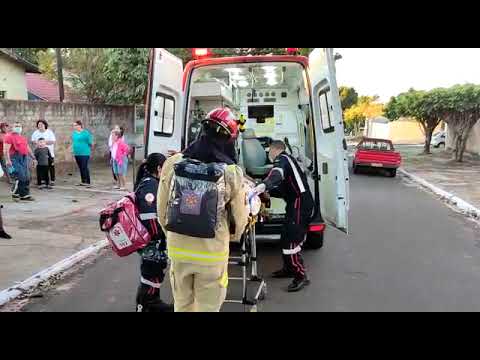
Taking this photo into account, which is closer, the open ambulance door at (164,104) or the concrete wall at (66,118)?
the open ambulance door at (164,104)

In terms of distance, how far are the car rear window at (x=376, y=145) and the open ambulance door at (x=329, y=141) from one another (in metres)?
12.8

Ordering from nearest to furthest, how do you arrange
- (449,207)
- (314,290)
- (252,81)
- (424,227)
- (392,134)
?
1. (314,290)
2. (252,81)
3. (424,227)
4. (449,207)
5. (392,134)

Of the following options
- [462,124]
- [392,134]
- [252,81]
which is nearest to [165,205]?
[252,81]

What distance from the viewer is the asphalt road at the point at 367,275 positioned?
505 cm

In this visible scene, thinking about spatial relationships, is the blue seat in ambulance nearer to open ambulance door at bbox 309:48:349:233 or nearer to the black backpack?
open ambulance door at bbox 309:48:349:233

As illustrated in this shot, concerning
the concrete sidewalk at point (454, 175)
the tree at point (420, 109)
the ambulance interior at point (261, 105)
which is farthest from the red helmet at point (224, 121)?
the tree at point (420, 109)

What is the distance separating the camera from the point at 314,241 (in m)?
7.13

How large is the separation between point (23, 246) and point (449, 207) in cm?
881

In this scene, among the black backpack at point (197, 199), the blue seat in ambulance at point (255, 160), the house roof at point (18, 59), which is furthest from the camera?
the house roof at point (18, 59)

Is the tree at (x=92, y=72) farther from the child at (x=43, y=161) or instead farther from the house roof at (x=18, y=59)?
the child at (x=43, y=161)

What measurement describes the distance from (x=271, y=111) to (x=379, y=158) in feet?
33.8

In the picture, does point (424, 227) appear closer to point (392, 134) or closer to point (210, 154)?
point (210, 154)

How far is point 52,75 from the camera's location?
33594mm

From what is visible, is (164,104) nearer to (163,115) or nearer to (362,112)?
(163,115)
